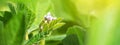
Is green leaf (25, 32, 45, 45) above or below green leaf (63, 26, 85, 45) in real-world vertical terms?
below

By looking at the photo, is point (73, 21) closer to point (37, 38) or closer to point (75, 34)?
point (75, 34)

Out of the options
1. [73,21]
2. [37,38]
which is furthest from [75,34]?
[73,21]

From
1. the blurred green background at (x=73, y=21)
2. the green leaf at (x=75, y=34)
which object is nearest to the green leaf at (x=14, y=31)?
the blurred green background at (x=73, y=21)

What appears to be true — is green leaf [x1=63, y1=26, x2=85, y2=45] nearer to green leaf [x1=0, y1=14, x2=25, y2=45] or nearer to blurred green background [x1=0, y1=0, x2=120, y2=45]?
blurred green background [x1=0, y1=0, x2=120, y2=45]

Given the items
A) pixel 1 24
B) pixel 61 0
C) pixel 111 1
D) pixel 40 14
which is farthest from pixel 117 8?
pixel 61 0

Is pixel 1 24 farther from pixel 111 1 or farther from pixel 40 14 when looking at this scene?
pixel 111 1

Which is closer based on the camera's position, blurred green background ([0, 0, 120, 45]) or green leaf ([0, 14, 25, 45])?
blurred green background ([0, 0, 120, 45])

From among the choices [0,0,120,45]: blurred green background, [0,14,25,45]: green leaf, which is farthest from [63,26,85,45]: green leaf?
[0,14,25,45]: green leaf

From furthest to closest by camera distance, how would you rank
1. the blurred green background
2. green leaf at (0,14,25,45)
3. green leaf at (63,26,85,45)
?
green leaf at (63,26,85,45) → green leaf at (0,14,25,45) → the blurred green background

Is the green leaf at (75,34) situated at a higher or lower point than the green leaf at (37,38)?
higher

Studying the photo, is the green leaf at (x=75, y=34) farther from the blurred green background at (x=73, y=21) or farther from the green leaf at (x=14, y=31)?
the green leaf at (x=14, y=31)

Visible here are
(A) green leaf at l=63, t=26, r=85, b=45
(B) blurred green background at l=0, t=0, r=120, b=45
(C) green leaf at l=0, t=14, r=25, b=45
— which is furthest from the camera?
(A) green leaf at l=63, t=26, r=85, b=45
